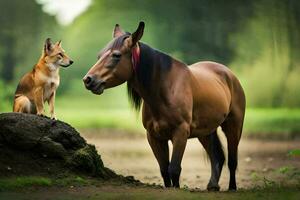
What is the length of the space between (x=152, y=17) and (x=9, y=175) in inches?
1052

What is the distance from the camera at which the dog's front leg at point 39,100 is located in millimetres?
8586

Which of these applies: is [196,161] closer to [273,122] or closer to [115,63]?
[273,122]

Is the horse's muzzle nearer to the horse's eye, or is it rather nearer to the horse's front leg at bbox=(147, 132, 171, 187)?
the horse's eye

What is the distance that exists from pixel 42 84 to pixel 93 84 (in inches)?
43.8

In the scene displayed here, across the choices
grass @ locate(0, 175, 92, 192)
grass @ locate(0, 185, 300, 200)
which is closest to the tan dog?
grass @ locate(0, 175, 92, 192)

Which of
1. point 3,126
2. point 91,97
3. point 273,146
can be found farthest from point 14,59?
point 3,126

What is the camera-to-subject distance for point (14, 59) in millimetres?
32031

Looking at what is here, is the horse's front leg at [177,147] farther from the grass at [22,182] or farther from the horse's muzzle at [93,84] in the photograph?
the grass at [22,182]

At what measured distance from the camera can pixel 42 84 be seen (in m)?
8.64

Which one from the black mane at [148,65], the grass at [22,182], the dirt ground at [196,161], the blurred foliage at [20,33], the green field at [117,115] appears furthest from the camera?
the blurred foliage at [20,33]

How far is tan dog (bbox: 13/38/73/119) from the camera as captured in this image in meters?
8.63

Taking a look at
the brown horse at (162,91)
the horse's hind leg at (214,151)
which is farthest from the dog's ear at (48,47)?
the horse's hind leg at (214,151)

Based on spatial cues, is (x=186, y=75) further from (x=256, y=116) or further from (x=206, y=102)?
(x=256, y=116)

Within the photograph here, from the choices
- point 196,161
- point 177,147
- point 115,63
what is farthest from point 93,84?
point 196,161
